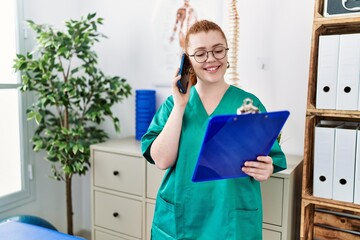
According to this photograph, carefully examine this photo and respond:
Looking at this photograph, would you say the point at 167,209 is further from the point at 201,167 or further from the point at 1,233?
the point at 1,233

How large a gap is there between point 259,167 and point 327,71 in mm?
697

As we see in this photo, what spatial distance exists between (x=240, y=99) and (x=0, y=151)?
1.80 m

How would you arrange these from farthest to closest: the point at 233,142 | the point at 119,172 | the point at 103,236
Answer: the point at 103,236 → the point at 119,172 → the point at 233,142

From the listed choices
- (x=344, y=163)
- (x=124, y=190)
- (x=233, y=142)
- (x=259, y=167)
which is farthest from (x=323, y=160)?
(x=124, y=190)

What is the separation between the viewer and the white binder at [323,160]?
5.01 ft

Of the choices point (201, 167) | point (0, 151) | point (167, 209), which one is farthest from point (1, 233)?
point (0, 151)

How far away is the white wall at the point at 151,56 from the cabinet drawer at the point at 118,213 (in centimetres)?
58

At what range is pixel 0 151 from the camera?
7.52ft

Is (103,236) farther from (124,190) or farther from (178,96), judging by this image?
(178,96)

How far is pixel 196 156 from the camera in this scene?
1.18 meters

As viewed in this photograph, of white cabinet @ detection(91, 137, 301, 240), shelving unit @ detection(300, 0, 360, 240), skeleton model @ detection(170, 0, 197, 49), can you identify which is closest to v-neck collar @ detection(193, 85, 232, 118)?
shelving unit @ detection(300, 0, 360, 240)

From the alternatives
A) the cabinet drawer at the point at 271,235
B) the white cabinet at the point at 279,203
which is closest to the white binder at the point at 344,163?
the white cabinet at the point at 279,203

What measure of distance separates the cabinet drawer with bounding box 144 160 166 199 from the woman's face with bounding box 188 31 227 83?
997 mm

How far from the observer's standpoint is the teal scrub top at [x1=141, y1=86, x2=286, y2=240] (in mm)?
1168
